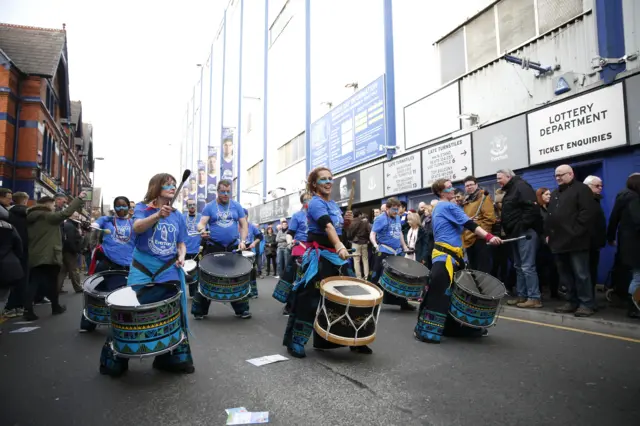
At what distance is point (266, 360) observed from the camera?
13.6 ft

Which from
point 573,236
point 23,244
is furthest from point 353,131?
→ point 23,244

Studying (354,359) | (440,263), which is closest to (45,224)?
(354,359)

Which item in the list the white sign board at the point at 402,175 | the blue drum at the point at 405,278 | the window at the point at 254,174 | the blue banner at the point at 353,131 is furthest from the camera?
the window at the point at 254,174

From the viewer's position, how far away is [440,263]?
4.99 meters

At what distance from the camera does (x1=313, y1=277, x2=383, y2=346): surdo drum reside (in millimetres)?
4012

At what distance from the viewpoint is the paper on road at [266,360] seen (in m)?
4.04

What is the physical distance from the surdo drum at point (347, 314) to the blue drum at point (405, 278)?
7.59 feet

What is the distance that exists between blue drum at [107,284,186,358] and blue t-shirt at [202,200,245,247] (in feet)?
11.1

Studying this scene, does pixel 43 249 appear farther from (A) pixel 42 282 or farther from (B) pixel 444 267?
(B) pixel 444 267

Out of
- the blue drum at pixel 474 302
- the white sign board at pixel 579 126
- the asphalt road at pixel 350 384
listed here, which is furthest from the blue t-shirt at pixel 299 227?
the white sign board at pixel 579 126

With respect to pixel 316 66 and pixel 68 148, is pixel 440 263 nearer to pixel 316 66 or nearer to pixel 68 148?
pixel 316 66

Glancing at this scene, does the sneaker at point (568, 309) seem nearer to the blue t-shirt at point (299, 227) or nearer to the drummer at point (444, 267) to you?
the drummer at point (444, 267)

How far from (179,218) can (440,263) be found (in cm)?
293

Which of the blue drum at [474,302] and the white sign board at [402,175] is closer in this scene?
the blue drum at [474,302]
